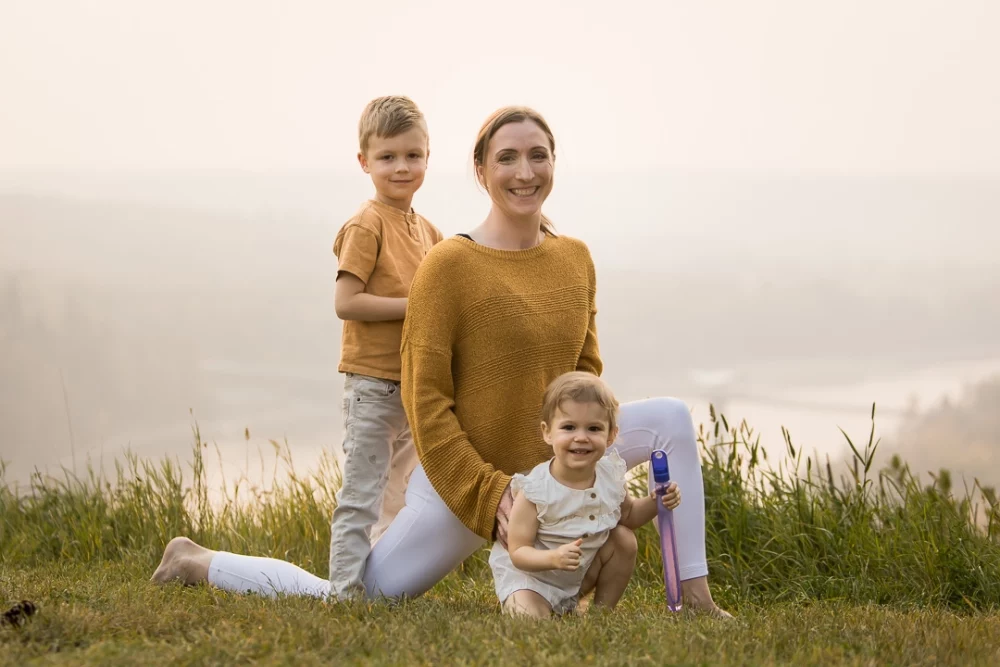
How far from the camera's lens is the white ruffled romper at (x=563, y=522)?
3.21 meters

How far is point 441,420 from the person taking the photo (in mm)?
3371

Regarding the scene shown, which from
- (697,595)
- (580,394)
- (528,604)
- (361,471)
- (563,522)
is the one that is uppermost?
(580,394)

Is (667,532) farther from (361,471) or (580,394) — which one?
(361,471)

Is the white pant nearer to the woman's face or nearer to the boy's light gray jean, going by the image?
the boy's light gray jean

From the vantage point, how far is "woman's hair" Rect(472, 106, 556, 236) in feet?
11.6

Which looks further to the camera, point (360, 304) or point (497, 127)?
point (360, 304)

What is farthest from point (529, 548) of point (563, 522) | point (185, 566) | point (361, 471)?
point (185, 566)

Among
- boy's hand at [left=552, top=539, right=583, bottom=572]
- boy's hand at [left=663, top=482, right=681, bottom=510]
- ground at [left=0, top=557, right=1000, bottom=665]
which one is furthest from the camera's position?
boy's hand at [left=663, top=482, right=681, bottom=510]

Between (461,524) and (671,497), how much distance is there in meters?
0.68

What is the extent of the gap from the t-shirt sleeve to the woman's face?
0.48 meters

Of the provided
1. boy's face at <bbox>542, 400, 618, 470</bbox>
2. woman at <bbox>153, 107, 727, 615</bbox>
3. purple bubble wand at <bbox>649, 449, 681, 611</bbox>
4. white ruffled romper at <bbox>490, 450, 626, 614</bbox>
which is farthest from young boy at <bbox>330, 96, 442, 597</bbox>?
purple bubble wand at <bbox>649, 449, 681, 611</bbox>

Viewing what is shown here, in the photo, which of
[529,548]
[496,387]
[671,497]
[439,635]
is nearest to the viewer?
[439,635]

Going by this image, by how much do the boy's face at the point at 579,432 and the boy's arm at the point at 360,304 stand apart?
755mm

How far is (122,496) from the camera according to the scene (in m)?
5.43
